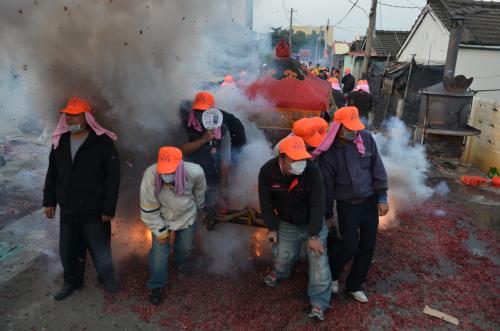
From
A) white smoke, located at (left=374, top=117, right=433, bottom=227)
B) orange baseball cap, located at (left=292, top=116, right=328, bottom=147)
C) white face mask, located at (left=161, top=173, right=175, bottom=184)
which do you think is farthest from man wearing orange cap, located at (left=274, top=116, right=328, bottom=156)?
white smoke, located at (left=374, top=117, right=433, bottom=227)

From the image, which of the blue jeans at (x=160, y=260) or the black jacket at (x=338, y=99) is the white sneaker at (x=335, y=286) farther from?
the black jacket at (x=338, y=99)

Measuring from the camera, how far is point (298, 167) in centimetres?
334

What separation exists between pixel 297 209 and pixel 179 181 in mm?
1143

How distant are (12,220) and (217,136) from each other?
329 centimetres

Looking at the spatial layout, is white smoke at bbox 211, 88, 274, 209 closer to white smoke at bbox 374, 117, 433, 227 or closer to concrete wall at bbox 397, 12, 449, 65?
white smoke at bbox 374, 117, 433, 227

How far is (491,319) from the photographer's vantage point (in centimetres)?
369

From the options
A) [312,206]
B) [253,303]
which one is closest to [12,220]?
[253,303]

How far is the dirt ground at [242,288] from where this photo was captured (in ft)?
12.0

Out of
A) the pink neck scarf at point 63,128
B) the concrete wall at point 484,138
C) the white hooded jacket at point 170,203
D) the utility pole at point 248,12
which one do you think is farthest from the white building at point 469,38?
the pink neck scarf at point 63,128

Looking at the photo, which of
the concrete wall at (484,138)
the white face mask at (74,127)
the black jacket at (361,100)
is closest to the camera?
the white face mask at (74,127)

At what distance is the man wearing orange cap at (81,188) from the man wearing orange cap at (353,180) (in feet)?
6.76

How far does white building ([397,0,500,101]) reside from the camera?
45.8 feet

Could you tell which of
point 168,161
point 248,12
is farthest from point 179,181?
point 248,12

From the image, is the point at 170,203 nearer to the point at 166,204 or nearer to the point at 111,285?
the point at 166,204
